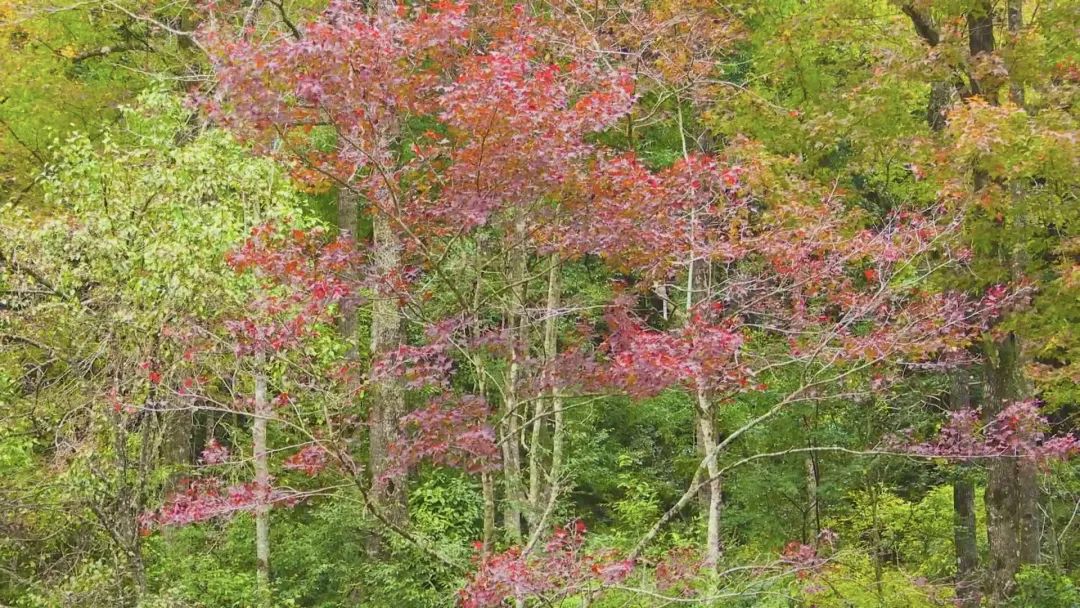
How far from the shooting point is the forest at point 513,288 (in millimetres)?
6121

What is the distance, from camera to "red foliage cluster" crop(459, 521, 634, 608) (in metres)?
5.71

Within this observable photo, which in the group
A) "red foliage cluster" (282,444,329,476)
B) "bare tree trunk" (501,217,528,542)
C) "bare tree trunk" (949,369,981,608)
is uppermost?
"bare tree trunk" (501,217,528,542)

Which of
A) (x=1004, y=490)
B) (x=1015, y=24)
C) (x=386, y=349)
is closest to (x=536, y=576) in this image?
(x=386, y=349)

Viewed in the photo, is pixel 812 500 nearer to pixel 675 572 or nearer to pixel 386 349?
pixel 386 349

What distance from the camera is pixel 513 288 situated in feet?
25.7

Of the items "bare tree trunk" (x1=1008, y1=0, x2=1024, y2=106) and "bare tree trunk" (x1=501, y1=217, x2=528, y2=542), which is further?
"bare tree trunk" (x1=1008, y1=0, x2=1024, y2=106)

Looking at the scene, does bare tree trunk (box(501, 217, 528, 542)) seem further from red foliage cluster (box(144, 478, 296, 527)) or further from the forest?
red foliage cluster (box(144, 478, 296, 527))

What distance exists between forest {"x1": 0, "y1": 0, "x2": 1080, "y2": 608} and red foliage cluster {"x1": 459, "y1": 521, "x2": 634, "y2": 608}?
0.11 feet

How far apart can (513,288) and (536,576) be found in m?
2.76

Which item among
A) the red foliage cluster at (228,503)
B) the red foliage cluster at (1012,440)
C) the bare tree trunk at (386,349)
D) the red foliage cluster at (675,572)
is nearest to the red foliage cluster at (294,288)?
the bare tree trunk at (386,349)

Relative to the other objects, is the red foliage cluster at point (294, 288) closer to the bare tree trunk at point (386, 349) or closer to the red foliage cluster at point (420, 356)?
the bare tree trunk at point (386, 349)

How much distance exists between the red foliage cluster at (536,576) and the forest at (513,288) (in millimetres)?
33

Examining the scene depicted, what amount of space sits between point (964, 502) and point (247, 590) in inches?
366

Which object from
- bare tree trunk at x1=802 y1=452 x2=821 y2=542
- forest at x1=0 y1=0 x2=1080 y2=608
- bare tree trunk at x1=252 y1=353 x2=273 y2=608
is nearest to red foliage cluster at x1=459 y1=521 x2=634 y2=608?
forest at x1=0 y1=0 x2=1080 y2=608
